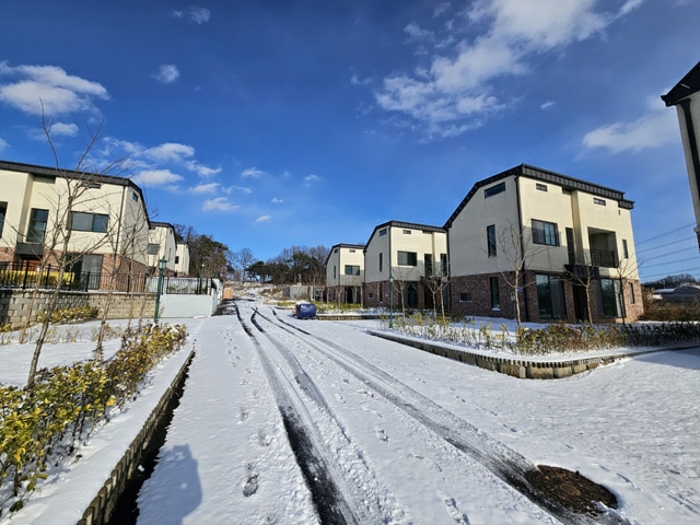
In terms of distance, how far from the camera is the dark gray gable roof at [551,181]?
52.4 ft

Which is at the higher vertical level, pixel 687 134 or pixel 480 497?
pixel 687 134

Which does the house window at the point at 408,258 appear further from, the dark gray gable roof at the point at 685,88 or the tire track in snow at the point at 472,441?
the tire track in snow at the point at 472,441

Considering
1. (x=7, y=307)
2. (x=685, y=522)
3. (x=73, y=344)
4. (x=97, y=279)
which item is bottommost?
(x=685, y=522)

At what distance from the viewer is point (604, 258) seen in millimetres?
18469

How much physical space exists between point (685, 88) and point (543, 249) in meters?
8.03

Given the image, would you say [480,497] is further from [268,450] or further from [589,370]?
[589,370]

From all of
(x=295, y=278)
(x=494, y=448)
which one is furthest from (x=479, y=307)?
(x=295, y=278)

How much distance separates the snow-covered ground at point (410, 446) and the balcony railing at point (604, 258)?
13.8m

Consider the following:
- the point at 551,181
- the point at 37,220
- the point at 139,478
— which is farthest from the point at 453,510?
the point at 37,220

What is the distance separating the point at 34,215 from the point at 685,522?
27.6m

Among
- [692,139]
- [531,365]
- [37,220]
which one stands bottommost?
[531,365]

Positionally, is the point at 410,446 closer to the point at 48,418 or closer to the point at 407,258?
the point at 48,418

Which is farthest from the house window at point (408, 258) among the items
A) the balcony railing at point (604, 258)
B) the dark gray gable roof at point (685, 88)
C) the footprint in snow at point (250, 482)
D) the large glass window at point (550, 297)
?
the footprint in snow at point (250, 482)

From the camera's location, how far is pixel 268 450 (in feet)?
10.4
